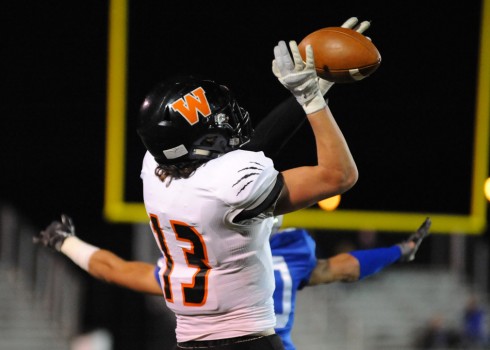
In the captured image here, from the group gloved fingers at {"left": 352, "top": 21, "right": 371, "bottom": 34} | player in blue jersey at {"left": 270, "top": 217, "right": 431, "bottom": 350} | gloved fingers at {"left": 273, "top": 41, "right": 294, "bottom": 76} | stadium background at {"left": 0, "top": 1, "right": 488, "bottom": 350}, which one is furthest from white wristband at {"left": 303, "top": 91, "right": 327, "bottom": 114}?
stadium background at {"left": 0, "top": 1, "right": 488, "bottom": 350}

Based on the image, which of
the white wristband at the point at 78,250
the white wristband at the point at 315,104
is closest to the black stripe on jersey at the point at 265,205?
the white wristband at the point at 315,104

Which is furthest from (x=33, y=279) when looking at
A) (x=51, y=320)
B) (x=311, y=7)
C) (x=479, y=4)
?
(x=479, y=4)

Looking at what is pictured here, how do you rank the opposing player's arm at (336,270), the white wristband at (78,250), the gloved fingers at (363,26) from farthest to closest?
the opposing player's arm at (336,270) < the white wristband at (78,250) < the gloved fingers at (363,26)

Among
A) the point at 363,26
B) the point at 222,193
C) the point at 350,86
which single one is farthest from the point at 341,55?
the point at 350,86

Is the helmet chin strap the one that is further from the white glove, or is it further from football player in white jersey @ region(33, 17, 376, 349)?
the white glove

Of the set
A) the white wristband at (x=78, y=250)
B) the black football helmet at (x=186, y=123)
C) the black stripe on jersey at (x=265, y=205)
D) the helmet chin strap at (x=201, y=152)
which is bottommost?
the white wristband at (x=78, y=250)

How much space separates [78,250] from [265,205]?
107 centimetres

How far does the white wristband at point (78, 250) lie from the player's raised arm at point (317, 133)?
105 cm

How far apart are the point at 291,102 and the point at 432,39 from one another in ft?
20.1

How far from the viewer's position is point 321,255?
10.7m

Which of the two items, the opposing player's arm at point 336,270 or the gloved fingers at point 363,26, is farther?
the opposing player's arm at point 336,270

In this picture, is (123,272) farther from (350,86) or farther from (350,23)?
(350,86)

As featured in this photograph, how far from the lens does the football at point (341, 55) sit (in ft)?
9.87

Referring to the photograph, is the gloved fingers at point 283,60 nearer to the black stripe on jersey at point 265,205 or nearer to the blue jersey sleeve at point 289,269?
the black stripe on jersey at point 265,205
